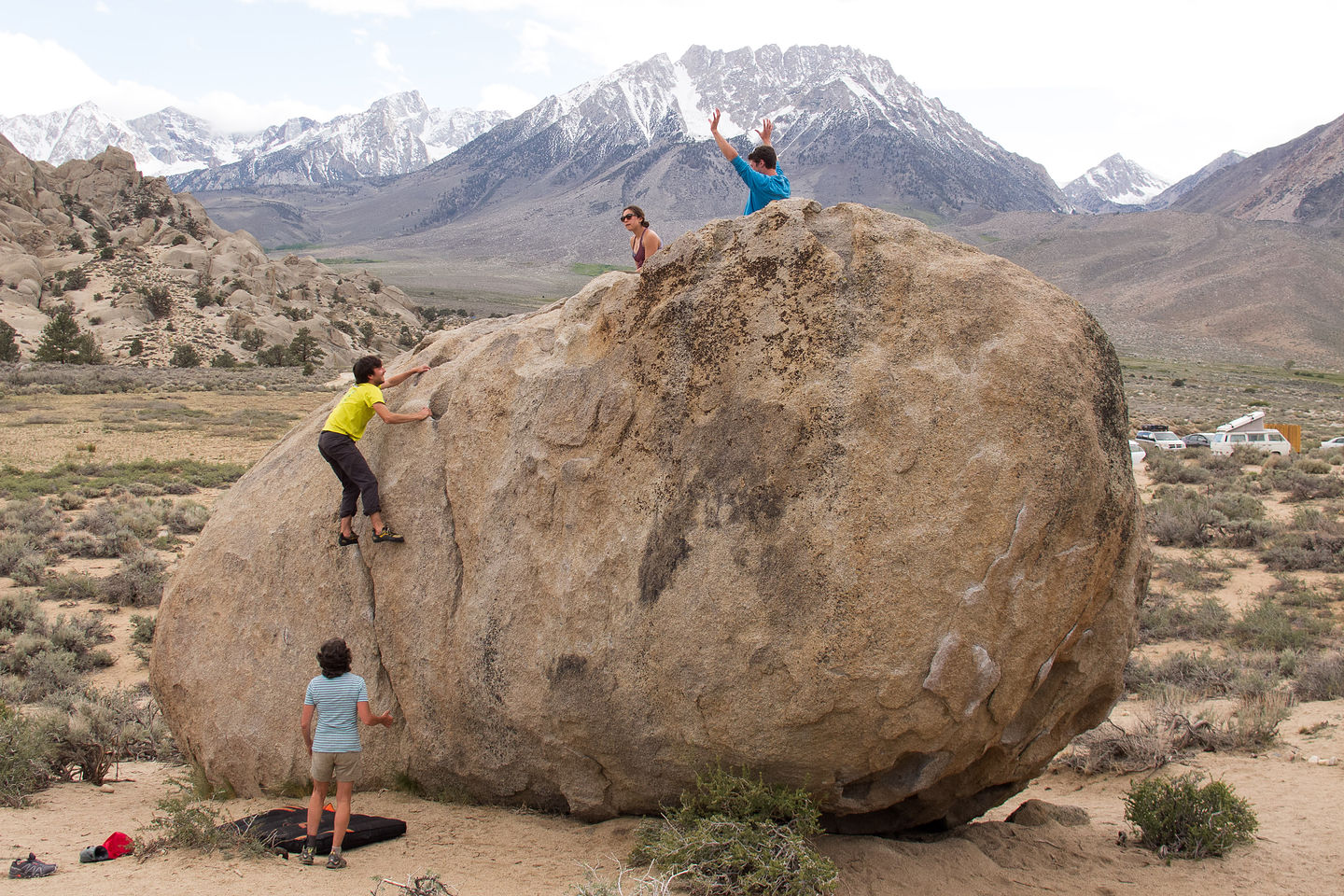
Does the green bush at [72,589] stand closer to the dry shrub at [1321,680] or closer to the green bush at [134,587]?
the green bush at [134,587]

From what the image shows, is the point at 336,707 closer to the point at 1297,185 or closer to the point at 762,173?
the point at 762,173

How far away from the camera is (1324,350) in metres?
82.9

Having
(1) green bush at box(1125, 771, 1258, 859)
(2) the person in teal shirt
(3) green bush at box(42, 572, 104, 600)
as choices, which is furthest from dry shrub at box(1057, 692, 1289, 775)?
(3) green bush at box(42, 572, 104, 600)

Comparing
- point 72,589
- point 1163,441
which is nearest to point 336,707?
point 72,589

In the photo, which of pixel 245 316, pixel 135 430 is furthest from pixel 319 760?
pixel 245 316

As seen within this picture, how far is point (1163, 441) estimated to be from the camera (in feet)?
86.1

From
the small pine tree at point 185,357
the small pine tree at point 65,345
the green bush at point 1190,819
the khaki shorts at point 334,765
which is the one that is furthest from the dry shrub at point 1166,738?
the small pine tree at point 185,357

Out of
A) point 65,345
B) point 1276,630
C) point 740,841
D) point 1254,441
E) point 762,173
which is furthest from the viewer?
point 65,345

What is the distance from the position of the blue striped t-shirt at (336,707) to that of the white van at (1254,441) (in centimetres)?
2515

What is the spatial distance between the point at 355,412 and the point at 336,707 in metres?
2.06

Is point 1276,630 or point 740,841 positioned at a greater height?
point 740,841

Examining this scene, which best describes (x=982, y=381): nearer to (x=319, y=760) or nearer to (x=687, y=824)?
(x=687, y=824)

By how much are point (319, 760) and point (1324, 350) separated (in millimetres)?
99138

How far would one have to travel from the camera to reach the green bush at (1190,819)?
5.65 m
